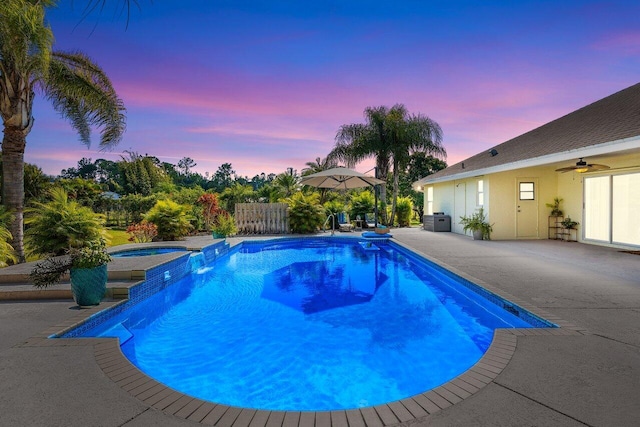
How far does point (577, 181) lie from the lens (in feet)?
36.7

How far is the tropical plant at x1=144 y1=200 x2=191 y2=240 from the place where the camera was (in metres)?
11.9

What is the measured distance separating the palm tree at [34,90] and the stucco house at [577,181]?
11.8 m

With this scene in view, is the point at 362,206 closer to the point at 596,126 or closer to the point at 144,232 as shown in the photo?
the point at 596,126

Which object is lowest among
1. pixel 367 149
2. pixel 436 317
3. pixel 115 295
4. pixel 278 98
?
pixel 436 317

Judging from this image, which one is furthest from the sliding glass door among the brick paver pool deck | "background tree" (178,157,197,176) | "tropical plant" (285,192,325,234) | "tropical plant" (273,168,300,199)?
"background tree" (178,157,197,176)

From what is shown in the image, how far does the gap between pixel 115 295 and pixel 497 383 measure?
562cm

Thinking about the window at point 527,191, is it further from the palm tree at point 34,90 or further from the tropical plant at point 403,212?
the palm tree at point 34,90

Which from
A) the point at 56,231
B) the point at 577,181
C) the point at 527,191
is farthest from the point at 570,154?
the point at 56,231

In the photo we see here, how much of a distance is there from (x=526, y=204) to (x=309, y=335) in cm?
1120

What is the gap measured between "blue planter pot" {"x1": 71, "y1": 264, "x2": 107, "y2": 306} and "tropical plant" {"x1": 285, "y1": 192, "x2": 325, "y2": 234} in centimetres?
1132


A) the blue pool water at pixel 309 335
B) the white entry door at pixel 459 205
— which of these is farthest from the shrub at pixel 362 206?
the blue pool water at pixel 309 335

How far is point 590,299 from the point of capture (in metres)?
4.66

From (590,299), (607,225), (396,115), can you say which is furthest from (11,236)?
(396,115)

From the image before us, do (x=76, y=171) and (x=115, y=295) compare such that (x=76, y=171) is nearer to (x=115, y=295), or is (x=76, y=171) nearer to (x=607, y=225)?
(x=115, y=295)
